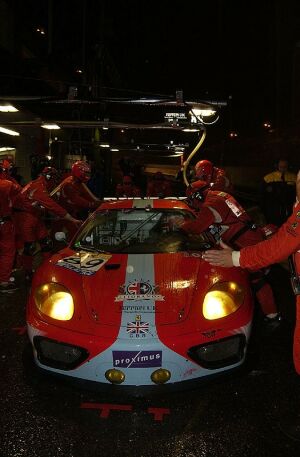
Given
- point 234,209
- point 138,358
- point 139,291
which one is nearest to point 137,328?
point 138,358

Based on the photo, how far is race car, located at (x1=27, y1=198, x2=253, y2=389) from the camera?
2.79 meters

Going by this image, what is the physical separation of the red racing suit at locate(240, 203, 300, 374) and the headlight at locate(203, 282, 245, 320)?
494 mm


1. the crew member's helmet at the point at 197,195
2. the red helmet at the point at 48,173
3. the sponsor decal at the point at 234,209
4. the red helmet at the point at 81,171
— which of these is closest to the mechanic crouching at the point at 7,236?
the red helmet at the point at 48,173

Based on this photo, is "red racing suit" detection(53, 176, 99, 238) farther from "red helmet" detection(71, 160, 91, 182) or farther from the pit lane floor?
the pit lane floor

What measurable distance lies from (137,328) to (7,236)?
3.56 metres

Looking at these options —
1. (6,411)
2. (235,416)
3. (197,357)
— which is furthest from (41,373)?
(235,416)

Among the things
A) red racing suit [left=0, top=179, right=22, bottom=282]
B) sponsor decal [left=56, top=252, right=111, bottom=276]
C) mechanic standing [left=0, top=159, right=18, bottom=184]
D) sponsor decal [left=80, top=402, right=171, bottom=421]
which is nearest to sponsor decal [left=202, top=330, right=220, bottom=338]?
sponsor decal [left=80, top=402, right=171, bottom=421]

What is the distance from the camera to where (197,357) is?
9.33 feet

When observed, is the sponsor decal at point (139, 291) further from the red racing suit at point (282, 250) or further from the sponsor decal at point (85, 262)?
the red racing suit at point (282, 250)

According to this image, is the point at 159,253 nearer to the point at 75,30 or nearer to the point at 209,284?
the point at 209,284

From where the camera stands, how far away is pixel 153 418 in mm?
2834

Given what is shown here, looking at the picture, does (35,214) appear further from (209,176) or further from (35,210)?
(209,176)

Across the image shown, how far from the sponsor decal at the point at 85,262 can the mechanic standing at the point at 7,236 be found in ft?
7.14

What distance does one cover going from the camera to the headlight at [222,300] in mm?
3080
